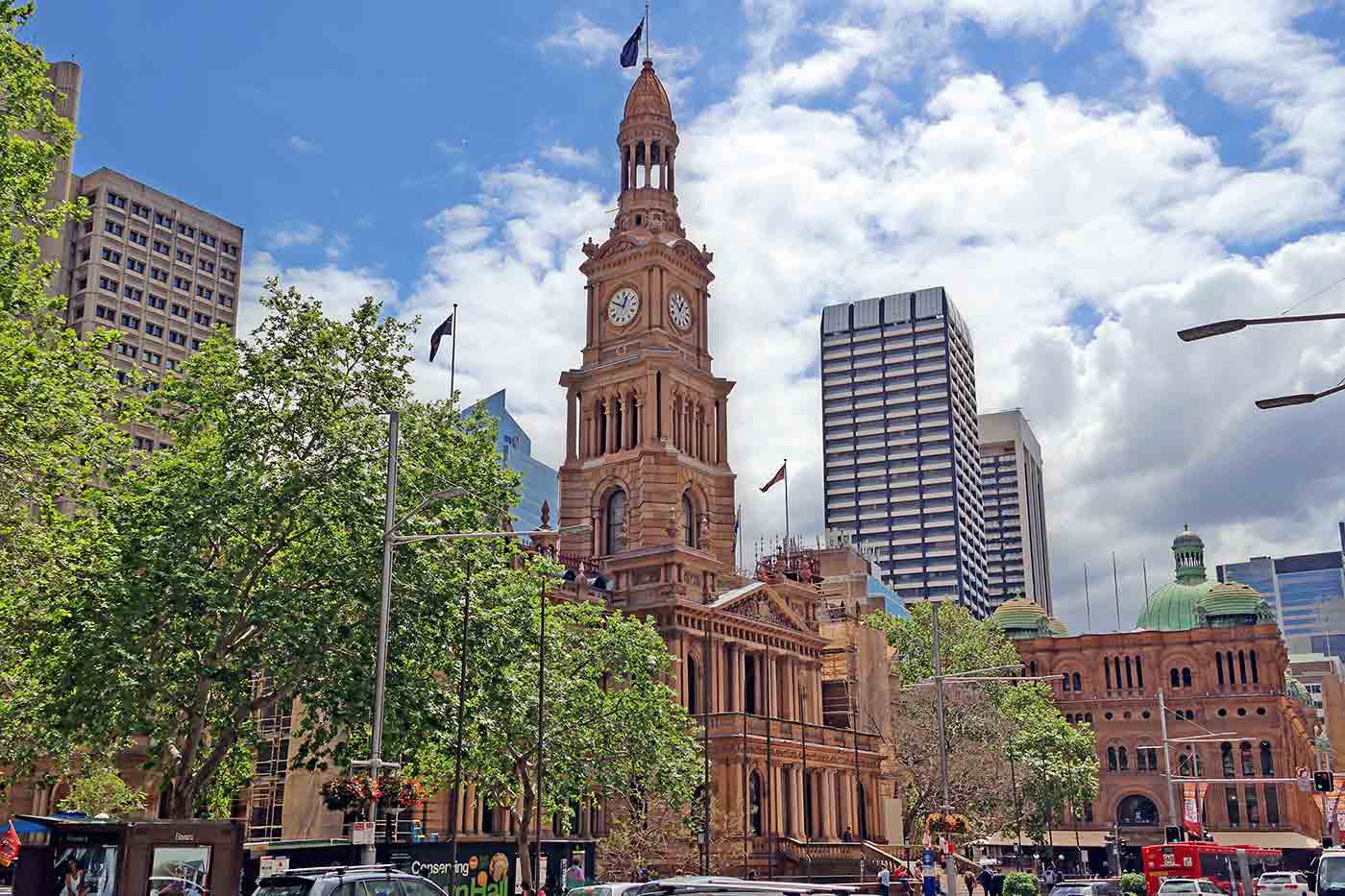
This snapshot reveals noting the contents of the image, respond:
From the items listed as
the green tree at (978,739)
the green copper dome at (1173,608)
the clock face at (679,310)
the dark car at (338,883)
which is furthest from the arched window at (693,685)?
the green copper dome at (1173,608)

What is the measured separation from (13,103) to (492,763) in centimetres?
2286

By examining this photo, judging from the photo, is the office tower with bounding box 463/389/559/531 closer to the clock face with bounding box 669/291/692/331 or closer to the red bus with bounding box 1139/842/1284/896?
the clock face with bounding box 669/291/692/331

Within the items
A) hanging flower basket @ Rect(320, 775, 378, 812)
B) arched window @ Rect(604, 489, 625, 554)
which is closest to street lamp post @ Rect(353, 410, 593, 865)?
hanging flower basket @ Rect(320, 775, 378, 812)

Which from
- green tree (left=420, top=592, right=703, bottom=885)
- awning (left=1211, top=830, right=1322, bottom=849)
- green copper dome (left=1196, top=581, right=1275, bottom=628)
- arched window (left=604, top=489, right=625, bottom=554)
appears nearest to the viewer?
green tree (left=420, top=592, right=703, bottom=885)

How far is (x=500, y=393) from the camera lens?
143000 mm

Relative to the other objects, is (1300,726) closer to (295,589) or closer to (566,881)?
(566,881)

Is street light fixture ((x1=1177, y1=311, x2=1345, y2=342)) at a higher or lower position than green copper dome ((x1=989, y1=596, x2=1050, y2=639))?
lower

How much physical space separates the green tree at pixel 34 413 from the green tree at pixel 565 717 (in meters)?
10.3

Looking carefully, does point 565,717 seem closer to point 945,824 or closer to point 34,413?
point 945,824

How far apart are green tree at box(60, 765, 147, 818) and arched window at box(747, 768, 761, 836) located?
97.3 ft

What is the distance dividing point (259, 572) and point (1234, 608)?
108m

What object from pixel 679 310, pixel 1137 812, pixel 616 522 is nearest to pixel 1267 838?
pixel 1137 812

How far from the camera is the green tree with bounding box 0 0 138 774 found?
2978cm

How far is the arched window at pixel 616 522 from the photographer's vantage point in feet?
259
